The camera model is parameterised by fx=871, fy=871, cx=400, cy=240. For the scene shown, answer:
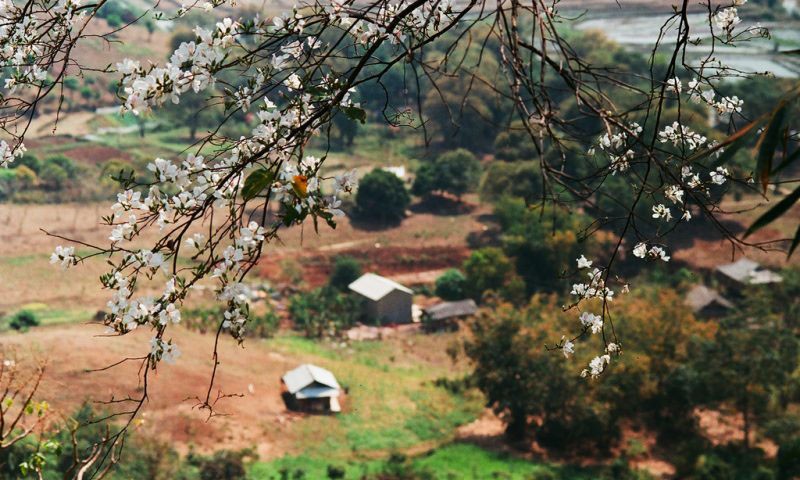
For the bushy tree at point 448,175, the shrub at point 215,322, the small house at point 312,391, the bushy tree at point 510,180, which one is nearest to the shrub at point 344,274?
the shrub at point 215,322

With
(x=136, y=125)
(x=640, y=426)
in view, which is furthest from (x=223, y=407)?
(x=136, y=125)

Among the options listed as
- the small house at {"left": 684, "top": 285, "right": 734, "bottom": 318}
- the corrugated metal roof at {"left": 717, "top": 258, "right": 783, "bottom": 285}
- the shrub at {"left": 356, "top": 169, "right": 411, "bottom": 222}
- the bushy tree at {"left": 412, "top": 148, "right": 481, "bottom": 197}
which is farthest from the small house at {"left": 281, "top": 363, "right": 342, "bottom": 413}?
the bushy tree at {"left": 412, "top": 148, "right": 481, "bottom": 197}

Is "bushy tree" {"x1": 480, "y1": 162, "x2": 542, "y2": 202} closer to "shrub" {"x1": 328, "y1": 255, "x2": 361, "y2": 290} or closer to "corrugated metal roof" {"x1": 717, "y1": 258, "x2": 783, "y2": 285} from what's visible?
"shrub" {"x1": 328, "y1": 255, "x2": 361, "y2": 290}

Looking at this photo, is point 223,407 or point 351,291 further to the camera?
point 351,291

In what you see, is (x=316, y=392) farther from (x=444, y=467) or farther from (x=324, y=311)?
(x=324, y=311)

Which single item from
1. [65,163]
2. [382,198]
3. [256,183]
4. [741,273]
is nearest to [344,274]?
[382,198]

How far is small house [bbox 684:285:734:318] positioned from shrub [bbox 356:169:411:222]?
17236 millimetres

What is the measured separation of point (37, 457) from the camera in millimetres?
6672

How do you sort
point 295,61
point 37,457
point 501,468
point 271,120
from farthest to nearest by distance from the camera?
Result: 1. point 501,468
2. point 37,457
3. point 295,61
4. point 271,120

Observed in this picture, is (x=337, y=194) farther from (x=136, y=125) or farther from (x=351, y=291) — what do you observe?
(x=136, y=125)

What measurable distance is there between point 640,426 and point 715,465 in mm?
5025

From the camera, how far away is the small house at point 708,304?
3469 cm

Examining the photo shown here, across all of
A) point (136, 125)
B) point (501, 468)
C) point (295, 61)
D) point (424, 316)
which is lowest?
point (501, 468)

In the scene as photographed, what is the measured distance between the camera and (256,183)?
10.8ft
